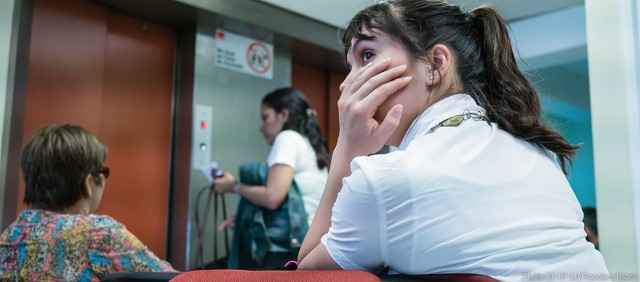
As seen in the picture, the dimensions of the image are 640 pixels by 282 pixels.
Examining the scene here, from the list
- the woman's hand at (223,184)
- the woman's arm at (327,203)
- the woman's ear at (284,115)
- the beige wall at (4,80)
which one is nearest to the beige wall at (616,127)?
the woman's arm at (327,203)

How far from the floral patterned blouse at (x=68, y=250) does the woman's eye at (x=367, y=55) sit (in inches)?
32.3

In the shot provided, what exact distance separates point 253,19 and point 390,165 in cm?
268

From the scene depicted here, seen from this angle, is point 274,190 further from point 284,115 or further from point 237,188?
point 284,115

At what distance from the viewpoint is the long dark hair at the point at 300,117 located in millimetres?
2628

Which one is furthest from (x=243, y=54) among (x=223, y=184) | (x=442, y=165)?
(x=442, y=165)

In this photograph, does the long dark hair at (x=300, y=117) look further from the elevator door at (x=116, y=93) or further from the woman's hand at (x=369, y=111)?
the woman's hand at (x=369, y=111)

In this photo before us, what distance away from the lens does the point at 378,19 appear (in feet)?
3.38

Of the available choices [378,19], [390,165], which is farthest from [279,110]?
[390,165]

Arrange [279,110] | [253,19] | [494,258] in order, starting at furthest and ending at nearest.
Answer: [253,19]
[279,110]
[494,258]

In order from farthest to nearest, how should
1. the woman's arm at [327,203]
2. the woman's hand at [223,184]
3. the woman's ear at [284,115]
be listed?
the woman's hand at [223,184] → the woman's ear at [284,115] → the woman's arm at [327,203]

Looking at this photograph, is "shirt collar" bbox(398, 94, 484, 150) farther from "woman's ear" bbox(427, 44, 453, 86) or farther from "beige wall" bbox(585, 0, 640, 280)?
"beige wall" bbox(585, 0, 640, 280)

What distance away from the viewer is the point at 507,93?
1004 millimetres

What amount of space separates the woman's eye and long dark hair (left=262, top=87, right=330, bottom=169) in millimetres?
1559

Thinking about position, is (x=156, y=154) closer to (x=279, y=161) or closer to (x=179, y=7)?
(x=179, y=7)
